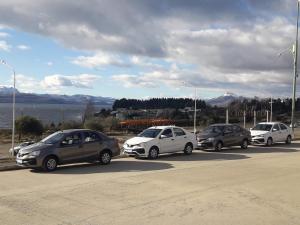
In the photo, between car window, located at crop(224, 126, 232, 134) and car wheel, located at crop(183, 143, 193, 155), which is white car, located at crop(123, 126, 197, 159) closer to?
car wheel, located at crop(183, 143, 193, 155)

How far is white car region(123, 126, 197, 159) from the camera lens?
2305cm

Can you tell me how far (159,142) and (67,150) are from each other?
5.72 metres

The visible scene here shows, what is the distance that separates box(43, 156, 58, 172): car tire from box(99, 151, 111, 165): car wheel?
233cm

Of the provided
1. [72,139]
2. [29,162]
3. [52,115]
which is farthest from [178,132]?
[52,115]

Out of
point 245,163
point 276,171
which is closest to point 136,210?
point 276,171

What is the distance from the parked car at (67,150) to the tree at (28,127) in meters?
31.9

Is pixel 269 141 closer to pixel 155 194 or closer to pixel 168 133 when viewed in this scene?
pixel 168 133

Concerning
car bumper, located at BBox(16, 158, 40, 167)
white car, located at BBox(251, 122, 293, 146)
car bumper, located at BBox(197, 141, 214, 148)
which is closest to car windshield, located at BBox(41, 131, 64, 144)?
car bumper, located at BBox(16, 158, 40, 167)

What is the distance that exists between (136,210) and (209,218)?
1.71 metres

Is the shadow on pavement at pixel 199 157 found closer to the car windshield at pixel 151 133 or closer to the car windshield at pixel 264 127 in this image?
the car windshield at pixel 151 133

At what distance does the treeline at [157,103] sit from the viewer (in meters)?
85.7

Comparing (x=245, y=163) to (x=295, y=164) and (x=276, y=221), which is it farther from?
(x=276, y=221)

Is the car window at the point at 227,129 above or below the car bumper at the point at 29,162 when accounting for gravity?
above

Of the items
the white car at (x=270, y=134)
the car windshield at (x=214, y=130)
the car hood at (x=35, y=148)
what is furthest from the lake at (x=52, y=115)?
the car hood at (x=35, y=148)
